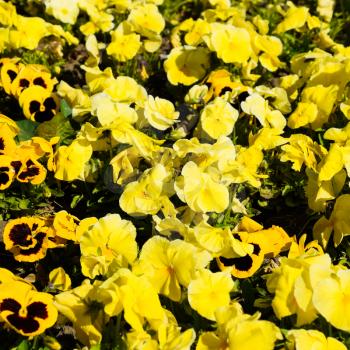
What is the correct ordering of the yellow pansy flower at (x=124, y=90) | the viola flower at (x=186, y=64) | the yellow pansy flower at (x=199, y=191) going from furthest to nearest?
1. the viola flower at (x=186, y=64)
2. the yellow pansy flower at (x=124, y=90)
3. the yellow pansy flower at (x=199, y=191)

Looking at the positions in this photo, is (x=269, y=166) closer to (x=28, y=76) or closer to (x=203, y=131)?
(x=203, y=131)

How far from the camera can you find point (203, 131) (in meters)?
3.82

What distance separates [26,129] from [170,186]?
112 centimetres

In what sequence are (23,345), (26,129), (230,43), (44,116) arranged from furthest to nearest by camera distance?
1. (230,43)
2. (44,116)
3. (26,129)
4. (23,345)

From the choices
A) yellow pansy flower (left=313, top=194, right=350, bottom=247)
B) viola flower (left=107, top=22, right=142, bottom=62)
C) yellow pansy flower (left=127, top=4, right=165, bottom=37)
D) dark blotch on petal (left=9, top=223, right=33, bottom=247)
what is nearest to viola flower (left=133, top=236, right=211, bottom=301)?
dark blotch on petal (left=9, top=223, right=33, bottom=247)

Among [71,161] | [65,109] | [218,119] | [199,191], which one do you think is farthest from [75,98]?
[199,191]

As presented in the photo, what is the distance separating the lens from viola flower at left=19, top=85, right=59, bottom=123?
157 inches

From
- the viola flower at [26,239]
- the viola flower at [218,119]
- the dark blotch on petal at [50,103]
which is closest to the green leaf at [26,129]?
the dark blotch on petal at [50,103]

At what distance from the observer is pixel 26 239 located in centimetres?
316

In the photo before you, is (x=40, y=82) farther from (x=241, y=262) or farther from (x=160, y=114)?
(x=241, y=262)

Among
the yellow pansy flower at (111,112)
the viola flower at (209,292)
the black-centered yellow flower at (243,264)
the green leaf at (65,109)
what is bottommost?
the black-centered yellow flower at (243,264)

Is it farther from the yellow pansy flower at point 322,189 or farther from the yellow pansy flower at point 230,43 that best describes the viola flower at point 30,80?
the yellow pansy flower at point 322,189

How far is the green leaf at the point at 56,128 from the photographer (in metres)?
3.89

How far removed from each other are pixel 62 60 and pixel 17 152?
1449 millimetres
